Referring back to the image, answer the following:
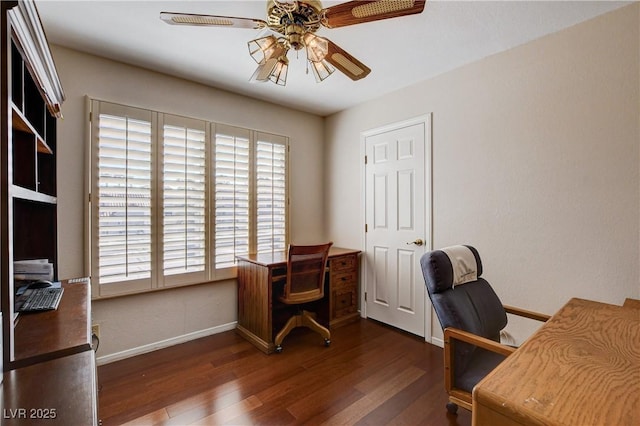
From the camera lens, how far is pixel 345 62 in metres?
1.66

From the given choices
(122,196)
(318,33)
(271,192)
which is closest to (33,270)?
(122,196)

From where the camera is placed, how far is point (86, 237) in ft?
7.45

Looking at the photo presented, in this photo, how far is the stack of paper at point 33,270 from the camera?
5.60 feet

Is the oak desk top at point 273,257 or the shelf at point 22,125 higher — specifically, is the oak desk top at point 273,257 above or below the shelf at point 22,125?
below

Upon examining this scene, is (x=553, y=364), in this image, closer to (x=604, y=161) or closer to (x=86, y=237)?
(x=604, y=161)

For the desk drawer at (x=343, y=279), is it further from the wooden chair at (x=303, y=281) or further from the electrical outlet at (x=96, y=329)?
the electrical outlet at (x=96, y=329)

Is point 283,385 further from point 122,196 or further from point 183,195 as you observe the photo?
point 122,196

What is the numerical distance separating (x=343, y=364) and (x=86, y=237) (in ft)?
7.35

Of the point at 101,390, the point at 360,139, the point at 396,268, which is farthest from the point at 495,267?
the point at 101,390

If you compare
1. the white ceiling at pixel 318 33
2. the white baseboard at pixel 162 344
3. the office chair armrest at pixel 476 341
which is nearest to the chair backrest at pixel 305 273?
the white baseboard at pixel 162 344

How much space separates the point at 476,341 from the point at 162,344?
2.54m

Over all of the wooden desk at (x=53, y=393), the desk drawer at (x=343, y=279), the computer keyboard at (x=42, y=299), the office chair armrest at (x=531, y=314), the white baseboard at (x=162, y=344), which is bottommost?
the white baseboard at (x=162, y=344)

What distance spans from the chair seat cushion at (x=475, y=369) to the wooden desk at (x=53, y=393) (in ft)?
4.87

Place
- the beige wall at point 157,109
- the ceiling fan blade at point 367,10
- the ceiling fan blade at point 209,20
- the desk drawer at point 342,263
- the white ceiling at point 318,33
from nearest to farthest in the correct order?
the ceiling fan blade at point 367,10 → the ceiling fan blade at point 209,20 → the white ceiling at point 318,33 → the beige wall at point 157,109 → the desk drawer at point 342,263
